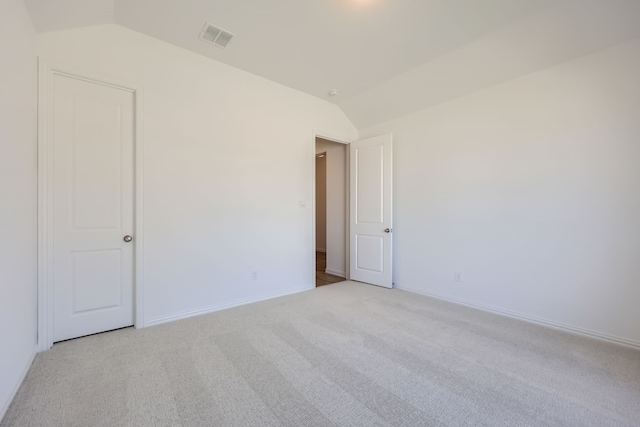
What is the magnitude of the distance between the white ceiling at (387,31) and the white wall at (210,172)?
20 cm

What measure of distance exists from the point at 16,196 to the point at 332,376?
2423mm

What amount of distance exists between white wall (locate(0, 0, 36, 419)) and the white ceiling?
1.53 ft

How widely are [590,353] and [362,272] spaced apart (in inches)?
105

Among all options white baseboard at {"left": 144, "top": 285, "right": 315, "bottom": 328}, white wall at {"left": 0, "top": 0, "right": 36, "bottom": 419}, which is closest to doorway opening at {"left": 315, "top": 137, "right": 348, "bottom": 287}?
white baseboard at {"left": 144, "top": 285, "right": 315, "bottom": 328}

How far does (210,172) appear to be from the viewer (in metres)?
3.01

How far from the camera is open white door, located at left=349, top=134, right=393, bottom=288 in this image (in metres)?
4.02

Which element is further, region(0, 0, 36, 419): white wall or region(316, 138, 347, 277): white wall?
region(316, 138, 347, 277): white wall

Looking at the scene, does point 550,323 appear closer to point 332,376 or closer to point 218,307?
point 332,376

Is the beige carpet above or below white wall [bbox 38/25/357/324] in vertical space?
below

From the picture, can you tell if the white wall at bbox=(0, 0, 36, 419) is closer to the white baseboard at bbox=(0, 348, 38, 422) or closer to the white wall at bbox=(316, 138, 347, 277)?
the white baseboard at bbox=(0, 348, 38, 422)

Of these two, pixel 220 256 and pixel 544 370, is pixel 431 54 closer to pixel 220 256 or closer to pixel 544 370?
pixel 544 370

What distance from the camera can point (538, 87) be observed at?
8.95 feet

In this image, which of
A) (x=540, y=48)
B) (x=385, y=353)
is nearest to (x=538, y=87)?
(x=540, y=48)

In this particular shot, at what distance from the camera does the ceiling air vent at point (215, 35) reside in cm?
253
